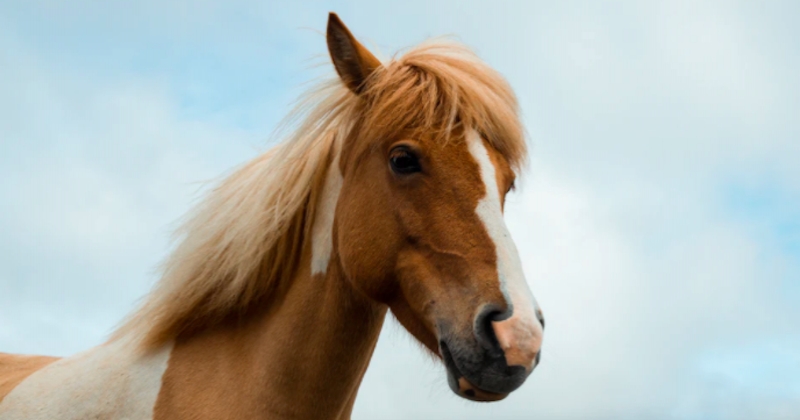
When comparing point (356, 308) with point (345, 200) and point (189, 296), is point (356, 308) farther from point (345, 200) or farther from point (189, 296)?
point (189, 296)

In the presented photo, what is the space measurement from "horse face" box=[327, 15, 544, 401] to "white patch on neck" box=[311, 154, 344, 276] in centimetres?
13

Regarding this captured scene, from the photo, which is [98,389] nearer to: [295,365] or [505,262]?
[295,365]

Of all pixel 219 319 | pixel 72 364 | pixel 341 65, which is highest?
pixel 341 65

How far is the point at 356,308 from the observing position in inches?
136

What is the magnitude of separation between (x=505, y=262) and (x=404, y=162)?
720 millimetres

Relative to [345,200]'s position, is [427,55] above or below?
above

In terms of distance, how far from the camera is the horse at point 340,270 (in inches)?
118

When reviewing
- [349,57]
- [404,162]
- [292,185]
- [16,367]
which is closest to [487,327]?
[404,162]

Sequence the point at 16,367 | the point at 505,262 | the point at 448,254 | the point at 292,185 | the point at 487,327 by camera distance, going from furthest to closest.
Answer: the point at 16,367 → the point at 292,185 → the point at 448,254 → the point at 505,262 → the point at 487,327

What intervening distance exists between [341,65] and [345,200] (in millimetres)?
759

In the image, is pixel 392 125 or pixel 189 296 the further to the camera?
pixel 189 296

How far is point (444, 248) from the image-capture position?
3.09 m

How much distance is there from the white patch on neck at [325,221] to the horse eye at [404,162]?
0.45 meters

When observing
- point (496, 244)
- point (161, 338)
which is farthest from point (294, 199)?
point (496, 244)
